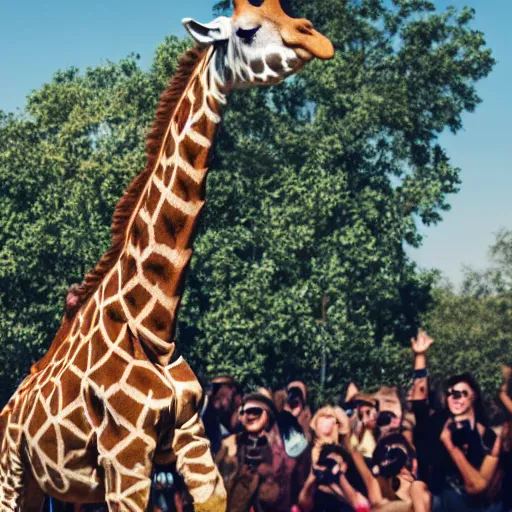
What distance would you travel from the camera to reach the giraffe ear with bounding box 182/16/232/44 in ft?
20.6

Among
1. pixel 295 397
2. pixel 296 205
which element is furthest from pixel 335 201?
pixel 295 397

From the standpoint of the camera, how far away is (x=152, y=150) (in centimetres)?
675

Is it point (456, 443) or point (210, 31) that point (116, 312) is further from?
point (456, 443)

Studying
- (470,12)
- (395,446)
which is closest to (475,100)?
(470,12)

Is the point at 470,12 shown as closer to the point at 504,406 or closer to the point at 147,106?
the point at 147,106

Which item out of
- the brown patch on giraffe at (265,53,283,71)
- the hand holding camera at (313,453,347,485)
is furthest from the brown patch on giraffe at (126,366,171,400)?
the hand holding camera at (313,453,347,485)

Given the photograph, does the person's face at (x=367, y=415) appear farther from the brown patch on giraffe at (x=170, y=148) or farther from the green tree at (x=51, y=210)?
the green tree at (x=51, y=210)

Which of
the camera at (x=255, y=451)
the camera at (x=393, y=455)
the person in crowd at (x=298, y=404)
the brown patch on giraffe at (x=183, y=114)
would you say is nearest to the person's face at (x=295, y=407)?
the person in crowd at (x=298, y=404)

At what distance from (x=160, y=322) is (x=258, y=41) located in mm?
1500

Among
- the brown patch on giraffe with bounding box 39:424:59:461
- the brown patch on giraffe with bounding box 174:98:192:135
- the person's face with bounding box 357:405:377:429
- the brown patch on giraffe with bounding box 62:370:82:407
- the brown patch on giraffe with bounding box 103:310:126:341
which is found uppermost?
the brown patch on giraffe with bounding box 174:98:192:135

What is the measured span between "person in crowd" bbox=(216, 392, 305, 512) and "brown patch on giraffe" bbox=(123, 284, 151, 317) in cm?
509

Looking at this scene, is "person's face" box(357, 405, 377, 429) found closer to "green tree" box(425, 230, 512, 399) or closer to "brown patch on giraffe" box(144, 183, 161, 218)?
"brown patch on giraffe" box(144, 183, 161, 218)

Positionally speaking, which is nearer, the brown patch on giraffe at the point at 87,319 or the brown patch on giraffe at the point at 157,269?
the brown patch on giraffe at the point at 157,269

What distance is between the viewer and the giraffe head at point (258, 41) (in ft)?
20.3
